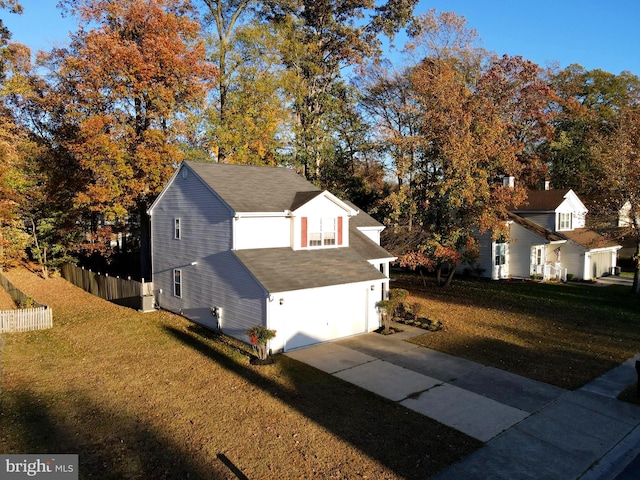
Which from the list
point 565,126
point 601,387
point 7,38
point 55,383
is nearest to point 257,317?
point 55,383

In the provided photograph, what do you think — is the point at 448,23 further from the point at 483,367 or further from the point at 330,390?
the point at 330,390

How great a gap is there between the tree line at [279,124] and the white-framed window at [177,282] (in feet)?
29.4

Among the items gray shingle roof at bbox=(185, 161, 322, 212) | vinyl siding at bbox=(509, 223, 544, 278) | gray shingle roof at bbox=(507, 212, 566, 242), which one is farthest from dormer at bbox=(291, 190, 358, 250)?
gray shingle roof at bbox=(507, 212, 566, 242)

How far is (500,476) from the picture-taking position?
8.51 meters

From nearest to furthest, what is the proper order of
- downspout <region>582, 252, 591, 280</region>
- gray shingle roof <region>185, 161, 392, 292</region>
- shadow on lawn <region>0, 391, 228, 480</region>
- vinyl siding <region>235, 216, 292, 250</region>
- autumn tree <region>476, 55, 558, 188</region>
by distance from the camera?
shadow on lawn <region>0, 391, 228, 480</region>
gray shingle roof <region>185, 161, 392, 292</region>
vinyl siding <region>235, 216, 292, 250</region>
downspout <region>582, 252, 591, 280</region>
autumn tree <region>476, 55, 558, 188</region>

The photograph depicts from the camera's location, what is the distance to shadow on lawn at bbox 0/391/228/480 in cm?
861

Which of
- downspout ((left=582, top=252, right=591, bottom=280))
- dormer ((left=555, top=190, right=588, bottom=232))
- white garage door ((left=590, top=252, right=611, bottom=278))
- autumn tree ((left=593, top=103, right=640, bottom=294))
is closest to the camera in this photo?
autumn tree ((left=593, top=103, right=640, bottom=294))

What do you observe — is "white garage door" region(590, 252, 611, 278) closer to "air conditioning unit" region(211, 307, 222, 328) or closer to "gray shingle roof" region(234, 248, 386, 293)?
"gray shingle roof" region(234, 248, 386, 293)

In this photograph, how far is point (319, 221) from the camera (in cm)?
2008

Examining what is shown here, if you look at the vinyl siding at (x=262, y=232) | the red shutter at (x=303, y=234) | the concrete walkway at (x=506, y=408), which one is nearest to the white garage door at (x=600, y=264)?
the concrete walkway at (x=506, y=408)

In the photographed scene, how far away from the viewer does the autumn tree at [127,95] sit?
88.0ft

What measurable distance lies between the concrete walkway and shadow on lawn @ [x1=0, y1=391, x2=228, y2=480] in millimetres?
5246

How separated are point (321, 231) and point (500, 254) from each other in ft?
66.6

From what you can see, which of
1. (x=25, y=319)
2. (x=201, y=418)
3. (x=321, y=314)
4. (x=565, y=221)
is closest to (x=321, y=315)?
(x=321, y=314)
